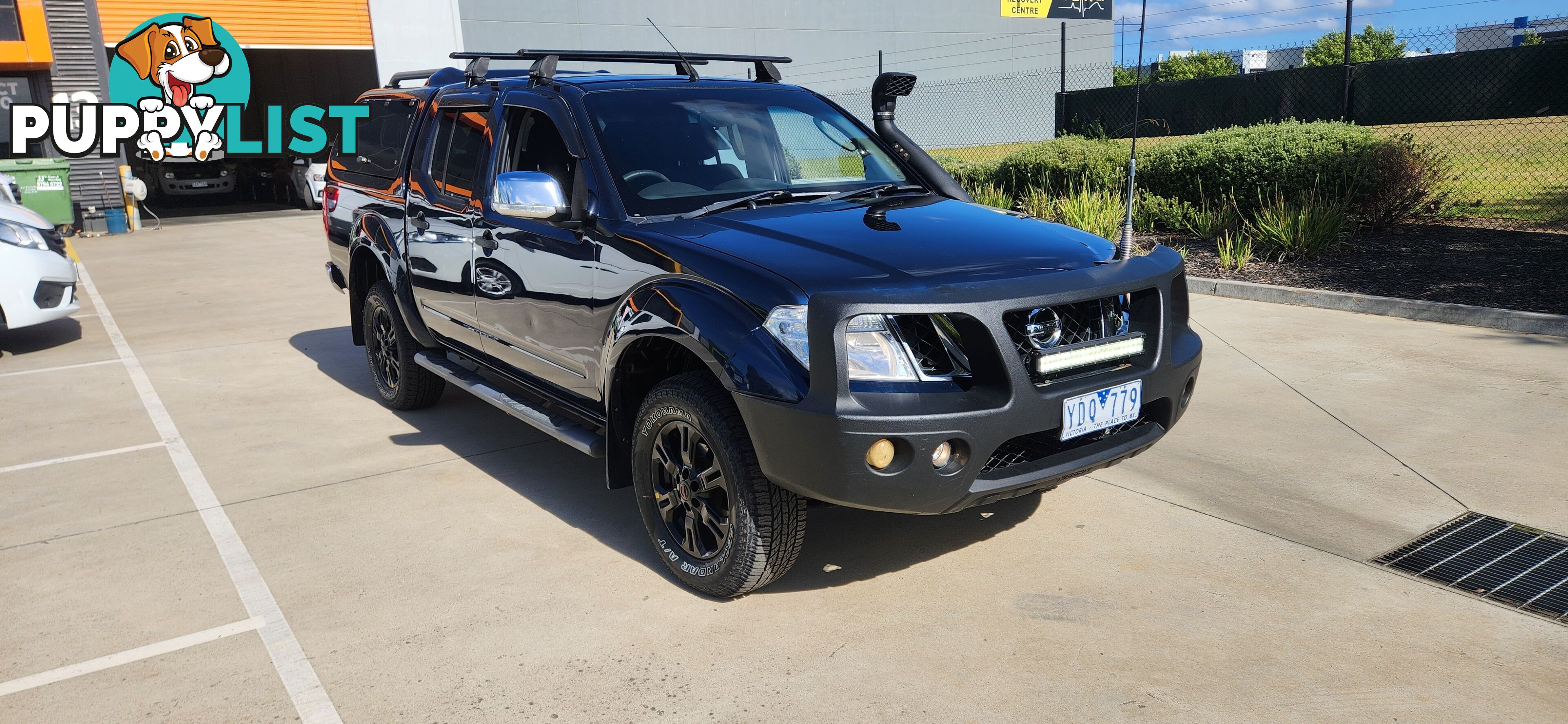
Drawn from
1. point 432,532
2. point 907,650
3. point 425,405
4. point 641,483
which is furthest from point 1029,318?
point 425,405

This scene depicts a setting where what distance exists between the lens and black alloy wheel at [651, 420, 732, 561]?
3729mm

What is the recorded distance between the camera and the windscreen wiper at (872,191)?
4.46m

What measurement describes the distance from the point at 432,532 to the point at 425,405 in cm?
212

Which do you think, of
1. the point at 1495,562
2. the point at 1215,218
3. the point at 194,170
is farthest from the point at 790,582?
the point at 194,170

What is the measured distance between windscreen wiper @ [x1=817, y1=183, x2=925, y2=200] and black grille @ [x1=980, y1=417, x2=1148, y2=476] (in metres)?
1.39

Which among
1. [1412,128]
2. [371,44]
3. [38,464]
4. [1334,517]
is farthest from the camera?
[371,44]

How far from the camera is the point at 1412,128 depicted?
1561 centimetres

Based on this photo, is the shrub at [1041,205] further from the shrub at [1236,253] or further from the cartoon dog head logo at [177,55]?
the cartoon dog head logo at [177,55]

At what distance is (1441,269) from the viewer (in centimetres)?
871

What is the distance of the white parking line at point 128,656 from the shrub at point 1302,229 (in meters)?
8.76

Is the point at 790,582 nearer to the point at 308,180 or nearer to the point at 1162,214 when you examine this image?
the point at 1162,214

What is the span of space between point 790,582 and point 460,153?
2712mm

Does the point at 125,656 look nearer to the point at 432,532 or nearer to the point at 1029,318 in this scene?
the point at 432,532

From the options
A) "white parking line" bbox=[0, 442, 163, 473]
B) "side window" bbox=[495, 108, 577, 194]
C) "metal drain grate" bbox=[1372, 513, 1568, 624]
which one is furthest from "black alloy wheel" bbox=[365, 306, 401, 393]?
"metal drain grate" bbox=[1372, 513, 1568, 624]
